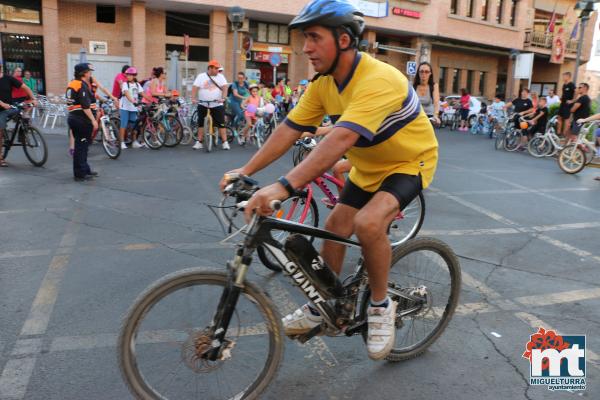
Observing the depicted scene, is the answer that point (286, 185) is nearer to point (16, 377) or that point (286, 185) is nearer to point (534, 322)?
point (16, 377)

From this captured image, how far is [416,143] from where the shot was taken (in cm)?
283

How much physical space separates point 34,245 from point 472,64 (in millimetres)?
39339

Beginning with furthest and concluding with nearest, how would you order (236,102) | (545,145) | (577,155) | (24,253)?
1. (236,102)
2. (545,145)
3. (577,155)
4. (24,253)

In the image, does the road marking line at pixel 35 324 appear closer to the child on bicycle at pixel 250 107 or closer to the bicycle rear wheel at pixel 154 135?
the bicycle rear wheel at pixel 154 135

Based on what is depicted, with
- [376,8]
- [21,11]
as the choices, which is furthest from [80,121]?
[376,8]

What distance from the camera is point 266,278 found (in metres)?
4.45

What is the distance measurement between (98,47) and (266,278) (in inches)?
1048

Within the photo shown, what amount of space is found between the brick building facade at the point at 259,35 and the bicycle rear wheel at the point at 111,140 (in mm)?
16149

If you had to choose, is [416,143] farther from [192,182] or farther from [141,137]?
[141,137]

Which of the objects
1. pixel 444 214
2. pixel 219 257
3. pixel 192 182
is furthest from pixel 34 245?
pixel 444 214

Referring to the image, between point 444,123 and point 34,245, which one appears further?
point 444,123

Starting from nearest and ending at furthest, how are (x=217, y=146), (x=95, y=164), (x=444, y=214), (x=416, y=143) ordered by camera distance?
(x=416, y=143) → (x=444, y=214) → (x=95, y=164) → (x=217, y=146)

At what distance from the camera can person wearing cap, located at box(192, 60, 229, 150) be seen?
1214cm

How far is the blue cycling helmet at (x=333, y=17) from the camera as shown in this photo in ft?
8.03
